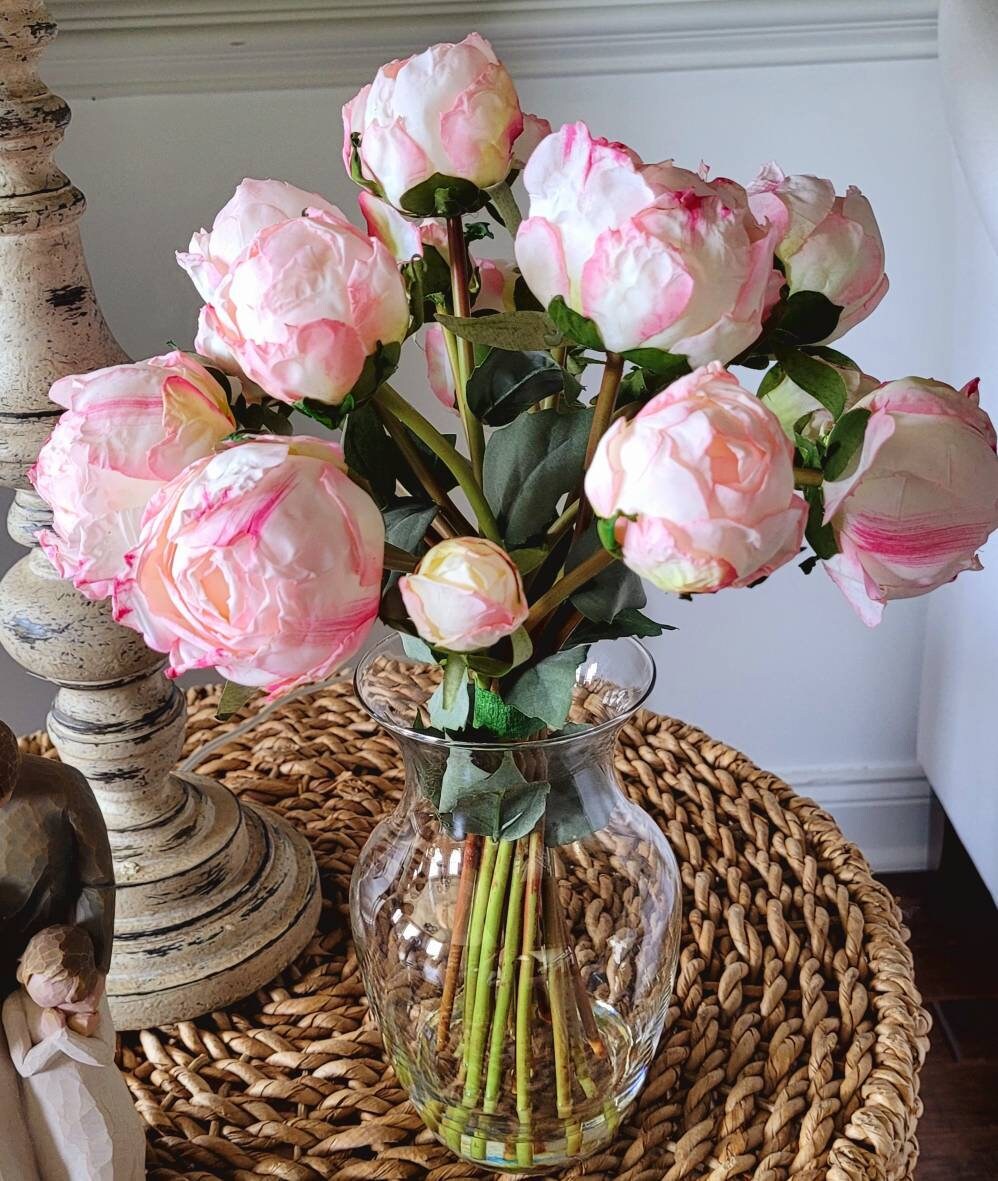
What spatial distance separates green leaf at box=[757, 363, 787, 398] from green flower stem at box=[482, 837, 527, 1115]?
21 centimetres

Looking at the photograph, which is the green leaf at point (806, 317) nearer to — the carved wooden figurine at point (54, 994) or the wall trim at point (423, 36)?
the carved wooden figurine at point (54, 994)

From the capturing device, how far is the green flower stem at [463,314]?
50cm

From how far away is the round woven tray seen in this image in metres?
0.66

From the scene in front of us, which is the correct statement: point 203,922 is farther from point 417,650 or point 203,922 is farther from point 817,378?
point 817,378

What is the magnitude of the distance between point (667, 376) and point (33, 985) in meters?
0.37

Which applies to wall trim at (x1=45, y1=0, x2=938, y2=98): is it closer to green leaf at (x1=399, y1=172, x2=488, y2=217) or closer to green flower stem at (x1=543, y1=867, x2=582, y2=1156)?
green leaf at (x1=399, y1=172, x2=488, y2=217)

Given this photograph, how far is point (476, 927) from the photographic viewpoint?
573mm

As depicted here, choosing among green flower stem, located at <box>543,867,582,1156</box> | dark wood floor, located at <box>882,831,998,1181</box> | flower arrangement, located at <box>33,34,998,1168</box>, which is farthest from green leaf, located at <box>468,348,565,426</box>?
dark wood floor, located at <box>882,831,998,1181</box>

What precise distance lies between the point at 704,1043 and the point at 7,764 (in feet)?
1.37

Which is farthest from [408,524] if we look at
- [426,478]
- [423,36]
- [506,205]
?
[423,36]

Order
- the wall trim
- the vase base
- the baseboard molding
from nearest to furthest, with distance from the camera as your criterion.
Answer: the vase base < the wall trim < the baseboard molding

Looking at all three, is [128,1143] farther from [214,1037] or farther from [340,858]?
[340,858]

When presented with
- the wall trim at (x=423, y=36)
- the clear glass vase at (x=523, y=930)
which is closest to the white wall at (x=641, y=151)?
the wall trim at (x=423, y=36)

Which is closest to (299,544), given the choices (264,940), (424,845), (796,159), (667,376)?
(667,376)
